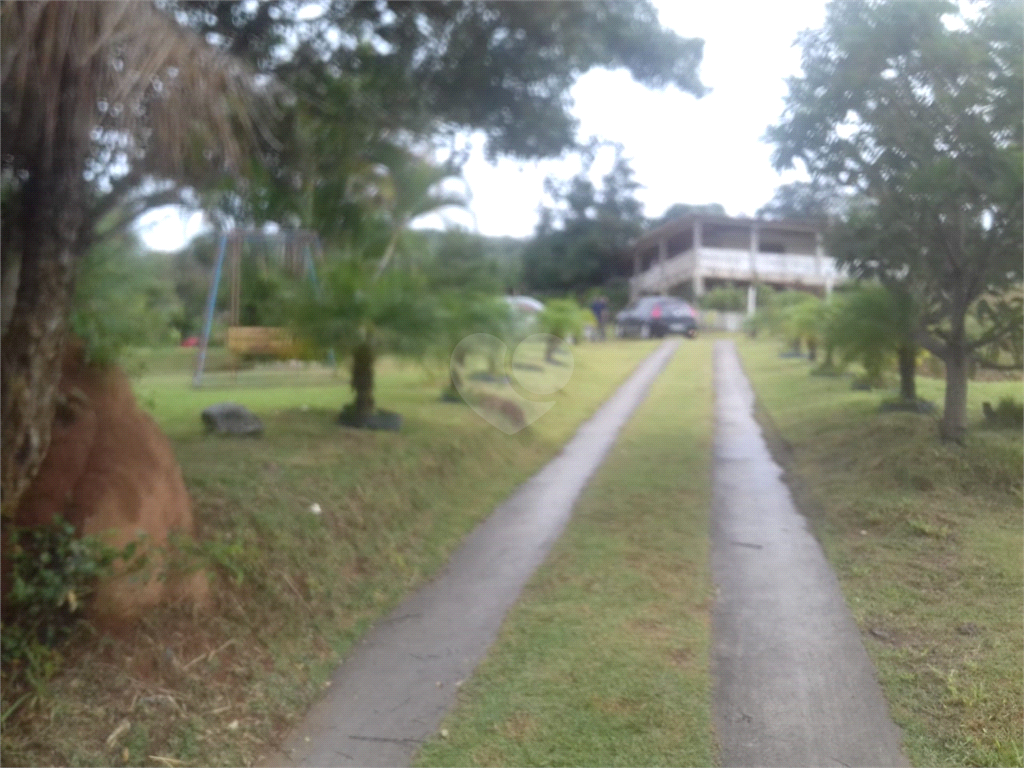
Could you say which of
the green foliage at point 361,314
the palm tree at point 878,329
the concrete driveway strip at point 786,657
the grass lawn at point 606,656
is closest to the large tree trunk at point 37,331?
the grass lawn at point 606,656

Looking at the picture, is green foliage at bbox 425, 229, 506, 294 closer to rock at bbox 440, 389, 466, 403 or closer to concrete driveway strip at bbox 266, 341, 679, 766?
rock at bbox 440, 389, 466, 403

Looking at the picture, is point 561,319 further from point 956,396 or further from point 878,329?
point 956,396

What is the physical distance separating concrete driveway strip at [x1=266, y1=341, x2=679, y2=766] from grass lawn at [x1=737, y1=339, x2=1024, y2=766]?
219 cm

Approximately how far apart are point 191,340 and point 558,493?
11.0 m

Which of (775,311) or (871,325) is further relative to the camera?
(775,311)

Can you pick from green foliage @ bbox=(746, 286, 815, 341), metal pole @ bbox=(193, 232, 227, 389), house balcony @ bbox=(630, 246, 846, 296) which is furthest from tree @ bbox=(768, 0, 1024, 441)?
green foliage @ bbox=(746, 286, 815, 341)

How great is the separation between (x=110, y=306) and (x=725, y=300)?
84.9 ft

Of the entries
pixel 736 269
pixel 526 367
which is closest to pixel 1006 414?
pixel 526 367

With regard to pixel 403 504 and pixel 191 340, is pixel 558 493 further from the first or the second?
pixel 191 340

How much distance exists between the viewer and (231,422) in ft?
31.4

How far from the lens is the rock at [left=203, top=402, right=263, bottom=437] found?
9.54 m

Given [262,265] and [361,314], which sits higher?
[262,265]

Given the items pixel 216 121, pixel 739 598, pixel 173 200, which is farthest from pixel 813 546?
pixel 173 200

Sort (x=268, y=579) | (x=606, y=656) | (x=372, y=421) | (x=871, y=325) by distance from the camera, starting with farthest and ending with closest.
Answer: (x=871, y=325), (x=372, y=421), (x=268, y=579), (x=606, y=656)
